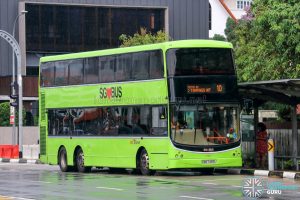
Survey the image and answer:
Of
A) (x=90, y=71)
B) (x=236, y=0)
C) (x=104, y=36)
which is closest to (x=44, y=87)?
(x=90, y=71)

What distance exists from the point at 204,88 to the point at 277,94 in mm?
3042

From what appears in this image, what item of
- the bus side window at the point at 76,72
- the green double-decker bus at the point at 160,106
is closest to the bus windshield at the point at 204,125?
the green double-decker bus at the point at 160,106

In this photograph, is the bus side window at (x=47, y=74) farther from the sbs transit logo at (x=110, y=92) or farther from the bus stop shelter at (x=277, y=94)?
the bus stop shelter at (x=277, y=94)

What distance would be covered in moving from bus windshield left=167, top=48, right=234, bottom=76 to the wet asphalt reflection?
11.2ft

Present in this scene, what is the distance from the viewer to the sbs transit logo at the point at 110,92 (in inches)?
1234

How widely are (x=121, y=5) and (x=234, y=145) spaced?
4828 centimetres

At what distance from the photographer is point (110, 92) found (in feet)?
104

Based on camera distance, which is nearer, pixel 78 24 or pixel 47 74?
pixel 47 74

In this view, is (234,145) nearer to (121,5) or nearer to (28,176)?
(28,176)

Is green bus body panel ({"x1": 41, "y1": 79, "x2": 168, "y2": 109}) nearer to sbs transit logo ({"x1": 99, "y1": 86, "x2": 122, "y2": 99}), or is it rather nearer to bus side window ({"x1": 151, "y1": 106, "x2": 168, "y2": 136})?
sbs transit logo ({"x1": 99, "y1": 86, "x2": 122, "y2": 99})

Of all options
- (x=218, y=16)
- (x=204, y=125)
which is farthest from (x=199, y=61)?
(x=218, y=16)

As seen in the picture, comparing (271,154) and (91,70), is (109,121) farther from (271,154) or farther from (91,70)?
(271,154)

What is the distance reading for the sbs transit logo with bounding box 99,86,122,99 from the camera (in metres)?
31.4

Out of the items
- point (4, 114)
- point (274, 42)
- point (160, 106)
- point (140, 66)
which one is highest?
point (274, 42)
